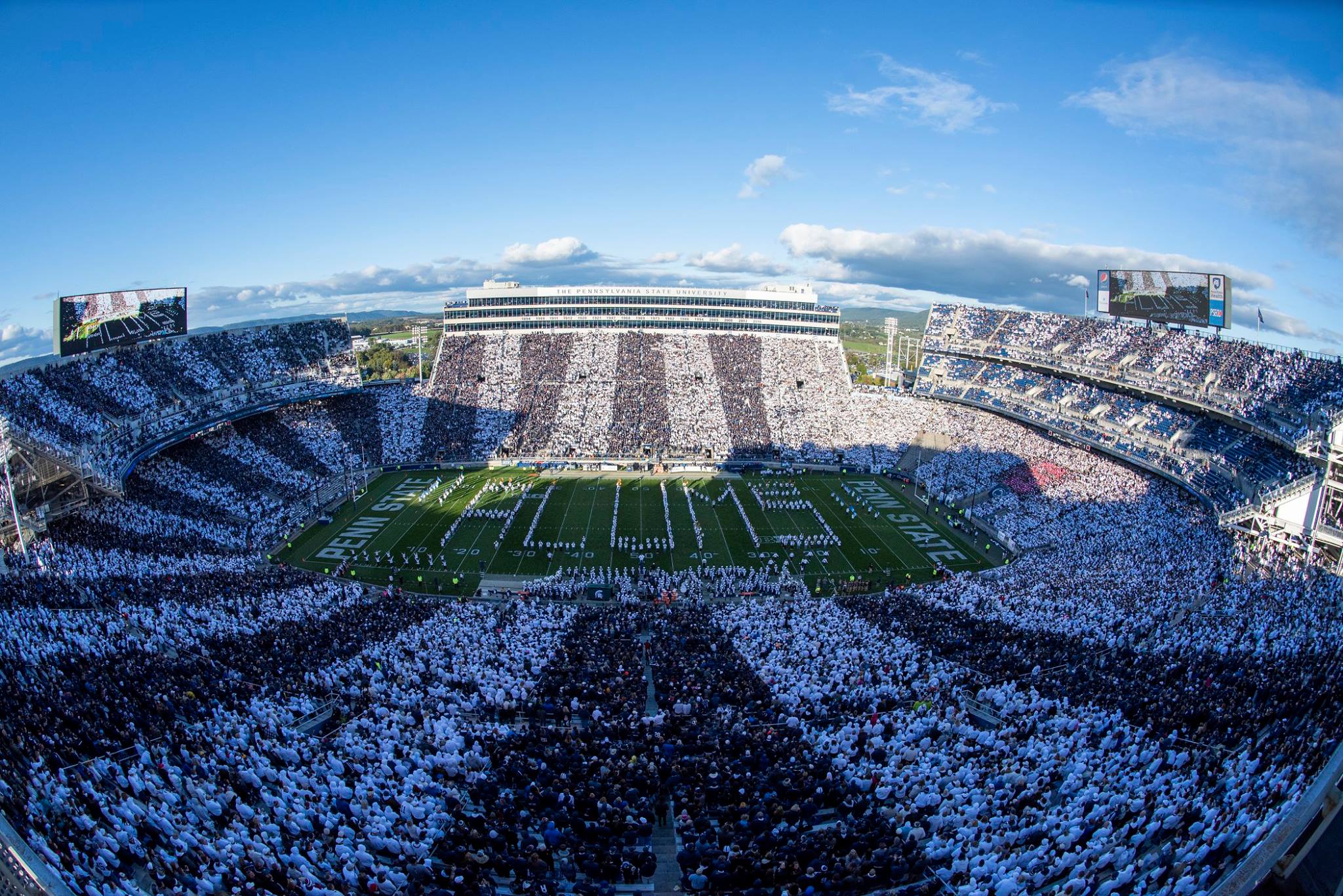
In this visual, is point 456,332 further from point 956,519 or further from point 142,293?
point 956,519

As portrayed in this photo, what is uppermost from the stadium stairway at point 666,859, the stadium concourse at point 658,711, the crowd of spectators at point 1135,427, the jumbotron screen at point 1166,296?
the jumbotron screen at point 1166,296

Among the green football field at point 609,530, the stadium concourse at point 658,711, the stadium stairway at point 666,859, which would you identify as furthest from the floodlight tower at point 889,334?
the stadium stairway at point 666,859

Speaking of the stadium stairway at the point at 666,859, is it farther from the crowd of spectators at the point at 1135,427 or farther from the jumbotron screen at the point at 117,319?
the jumbotron screen at the point at 117,319

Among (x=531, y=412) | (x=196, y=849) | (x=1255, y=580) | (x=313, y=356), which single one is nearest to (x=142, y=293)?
(x=313, y=356)

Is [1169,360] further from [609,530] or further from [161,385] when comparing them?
[161,385]

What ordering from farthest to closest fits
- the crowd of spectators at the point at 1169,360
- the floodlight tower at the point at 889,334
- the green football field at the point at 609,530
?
the floodlight tower at the point at 889,334, the crowd of spectators at the point at 1169,360, the green football field at the point at 609,530

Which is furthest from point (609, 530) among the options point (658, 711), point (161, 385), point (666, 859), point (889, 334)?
point (889, 334)

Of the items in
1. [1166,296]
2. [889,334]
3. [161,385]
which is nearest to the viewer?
[161,385]
